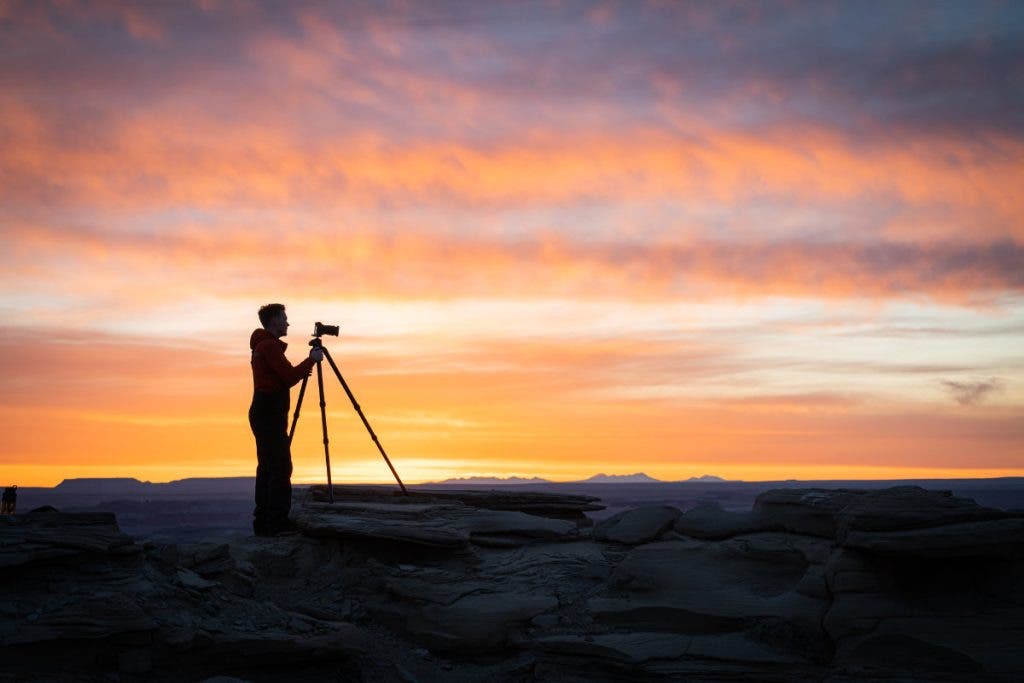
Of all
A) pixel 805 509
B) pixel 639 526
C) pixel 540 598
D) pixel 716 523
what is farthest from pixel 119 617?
pixel 805 509

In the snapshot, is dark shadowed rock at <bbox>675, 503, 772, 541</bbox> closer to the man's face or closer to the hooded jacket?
the hooded jacket

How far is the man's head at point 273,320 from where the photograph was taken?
15.9m

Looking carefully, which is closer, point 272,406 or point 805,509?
point 805,509

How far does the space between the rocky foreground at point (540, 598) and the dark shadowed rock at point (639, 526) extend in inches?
1.9

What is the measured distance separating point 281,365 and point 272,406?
0.80m

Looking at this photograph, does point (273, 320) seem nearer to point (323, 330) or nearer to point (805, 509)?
point (323, 330)

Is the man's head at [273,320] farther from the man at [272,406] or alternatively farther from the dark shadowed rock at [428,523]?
the dark shadowed rock at [428,523]

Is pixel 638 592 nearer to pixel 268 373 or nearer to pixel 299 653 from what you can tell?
pixel 299 653

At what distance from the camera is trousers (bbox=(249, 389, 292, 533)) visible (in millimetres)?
16047

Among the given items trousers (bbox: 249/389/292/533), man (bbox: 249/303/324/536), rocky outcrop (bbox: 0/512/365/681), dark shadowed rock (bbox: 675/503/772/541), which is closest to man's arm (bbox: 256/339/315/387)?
man (bbox: 249/303/324/536)

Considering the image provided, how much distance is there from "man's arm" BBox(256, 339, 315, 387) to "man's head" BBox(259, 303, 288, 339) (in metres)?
0.25

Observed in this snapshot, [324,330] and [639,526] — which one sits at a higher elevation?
[324,330]

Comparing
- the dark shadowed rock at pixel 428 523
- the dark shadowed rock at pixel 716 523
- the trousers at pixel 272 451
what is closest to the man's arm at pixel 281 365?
the trousers at pixel 272 451

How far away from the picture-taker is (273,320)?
15898 mm
